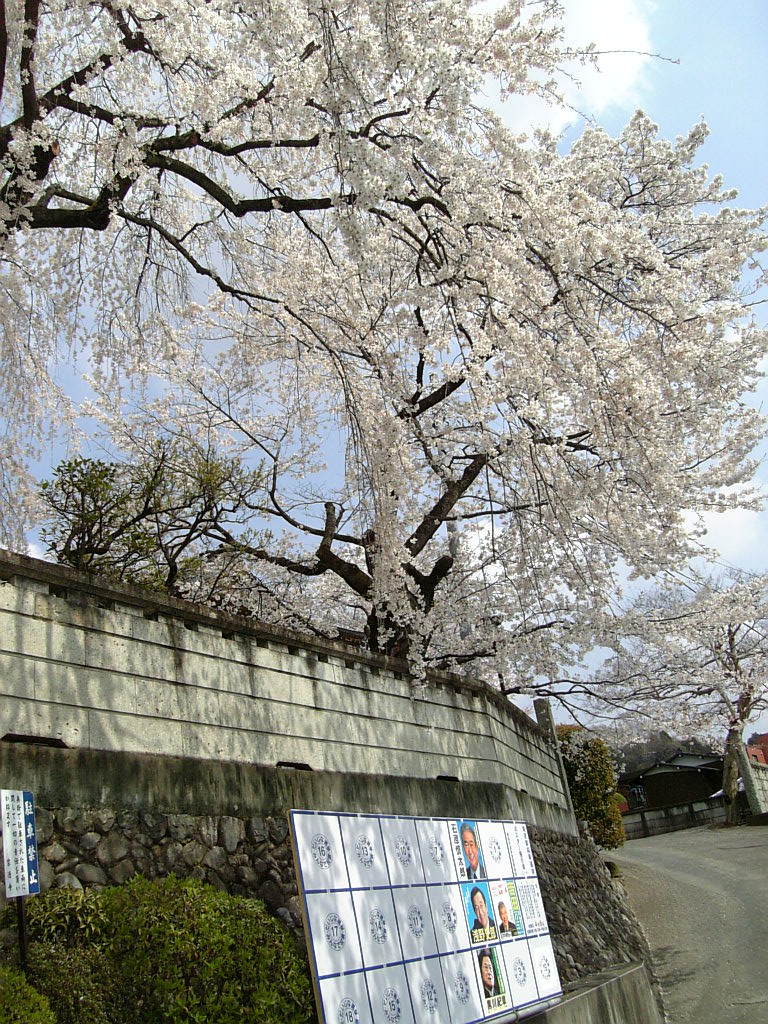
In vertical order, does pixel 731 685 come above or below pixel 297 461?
below

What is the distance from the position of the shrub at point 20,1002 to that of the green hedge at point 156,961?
257mm

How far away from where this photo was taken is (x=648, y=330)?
961 cm

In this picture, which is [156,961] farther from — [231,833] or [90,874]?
[231,833]

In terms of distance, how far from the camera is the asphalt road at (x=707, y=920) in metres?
11.3

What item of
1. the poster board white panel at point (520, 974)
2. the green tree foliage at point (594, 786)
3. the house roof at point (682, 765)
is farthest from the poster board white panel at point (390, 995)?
the house roof at point (682, 765)

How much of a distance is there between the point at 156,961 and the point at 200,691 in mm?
2110

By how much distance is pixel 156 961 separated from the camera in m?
5.09

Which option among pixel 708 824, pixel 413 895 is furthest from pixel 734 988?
pixel 708 824

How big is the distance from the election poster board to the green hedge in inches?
21.1

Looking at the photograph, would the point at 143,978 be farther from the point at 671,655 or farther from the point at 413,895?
Answer: the point at 671,655

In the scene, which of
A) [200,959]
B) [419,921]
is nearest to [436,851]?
[419,921]

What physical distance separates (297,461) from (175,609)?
20.2ft

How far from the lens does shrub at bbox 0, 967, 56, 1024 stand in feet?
13.8

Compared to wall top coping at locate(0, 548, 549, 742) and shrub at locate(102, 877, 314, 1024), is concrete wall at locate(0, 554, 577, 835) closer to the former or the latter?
wall top coping at locate(0, 548, 549, 742)
